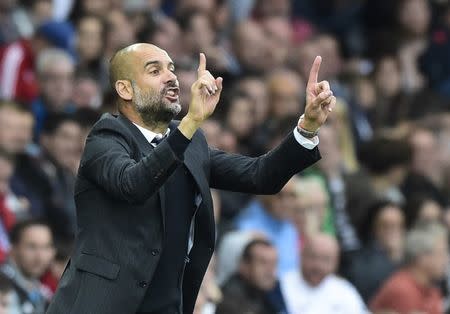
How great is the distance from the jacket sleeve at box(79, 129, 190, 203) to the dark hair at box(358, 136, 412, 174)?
21.9ft

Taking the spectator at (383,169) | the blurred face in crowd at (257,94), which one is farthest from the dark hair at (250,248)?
the blurred face in crowd at (257,94)

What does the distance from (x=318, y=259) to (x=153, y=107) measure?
4.16 m

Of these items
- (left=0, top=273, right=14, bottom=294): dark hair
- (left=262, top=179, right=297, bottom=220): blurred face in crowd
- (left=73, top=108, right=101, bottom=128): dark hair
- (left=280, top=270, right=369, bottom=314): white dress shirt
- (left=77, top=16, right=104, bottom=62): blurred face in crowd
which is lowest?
(left=280, top=270, right=369, bottom=314): white dress shirt

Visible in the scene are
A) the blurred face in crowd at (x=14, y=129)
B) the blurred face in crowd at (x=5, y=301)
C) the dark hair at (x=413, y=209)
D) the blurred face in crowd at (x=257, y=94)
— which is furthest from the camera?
the blurred face in crowd at (x=257, y=94)

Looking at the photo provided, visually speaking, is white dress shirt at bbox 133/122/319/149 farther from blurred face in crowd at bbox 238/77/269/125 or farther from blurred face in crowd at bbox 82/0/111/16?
blurred face in crowd at bbox 82/0/111/16

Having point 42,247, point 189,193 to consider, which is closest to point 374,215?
point 42,247

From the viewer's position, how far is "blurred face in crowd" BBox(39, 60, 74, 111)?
10586 mm

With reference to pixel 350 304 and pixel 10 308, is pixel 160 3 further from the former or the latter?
pixel 10 308

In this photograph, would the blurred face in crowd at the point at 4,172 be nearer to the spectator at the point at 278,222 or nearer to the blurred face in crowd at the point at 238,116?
the spectator at the point at 278,222

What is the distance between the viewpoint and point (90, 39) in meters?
11.2

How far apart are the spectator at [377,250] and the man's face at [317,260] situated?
0.60 m

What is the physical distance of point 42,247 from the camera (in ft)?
28.1

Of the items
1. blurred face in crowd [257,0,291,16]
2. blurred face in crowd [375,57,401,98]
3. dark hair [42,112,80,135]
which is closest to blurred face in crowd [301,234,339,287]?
dark hair [42,112,80,135]

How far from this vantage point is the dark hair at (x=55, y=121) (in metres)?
10.0
